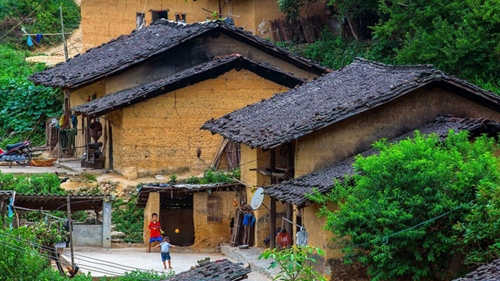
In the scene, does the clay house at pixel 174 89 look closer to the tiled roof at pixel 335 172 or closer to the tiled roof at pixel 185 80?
the tiled roof at pixel 185 80

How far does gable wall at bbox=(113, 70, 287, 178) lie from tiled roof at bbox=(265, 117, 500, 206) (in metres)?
8.27

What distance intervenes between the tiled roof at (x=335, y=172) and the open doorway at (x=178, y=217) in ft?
16.7

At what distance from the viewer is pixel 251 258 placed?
1088 inches

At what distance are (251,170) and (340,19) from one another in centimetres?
1241

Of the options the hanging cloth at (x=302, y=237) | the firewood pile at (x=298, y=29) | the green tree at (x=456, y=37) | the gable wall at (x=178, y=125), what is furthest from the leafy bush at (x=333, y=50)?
the hanging cloth at (x=302, y=237)

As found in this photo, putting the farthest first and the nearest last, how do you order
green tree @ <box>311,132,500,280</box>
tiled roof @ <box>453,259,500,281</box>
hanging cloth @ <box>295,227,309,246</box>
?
hanging cloth @ <box>295,227,309,246</box>
green tree @ <box>311,132,500,280</box>
tiled roof @ <box>453,259,500,281</box>

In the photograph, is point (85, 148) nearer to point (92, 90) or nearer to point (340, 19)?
point (92, 90)

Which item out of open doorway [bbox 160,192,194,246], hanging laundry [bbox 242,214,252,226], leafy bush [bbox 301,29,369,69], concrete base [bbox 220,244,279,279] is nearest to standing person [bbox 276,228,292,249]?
concrete base [bbox 220,244,279,279]

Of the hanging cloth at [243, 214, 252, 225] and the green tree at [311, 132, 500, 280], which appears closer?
the green tree at [311, 132, 500, 280]

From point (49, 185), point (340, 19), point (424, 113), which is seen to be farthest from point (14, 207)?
point (340, 19)

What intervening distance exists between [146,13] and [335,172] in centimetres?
2148

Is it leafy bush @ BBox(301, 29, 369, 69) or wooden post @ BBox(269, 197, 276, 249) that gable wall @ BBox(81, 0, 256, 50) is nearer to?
leafy bush @ BBox(301, 29, 369, 69)

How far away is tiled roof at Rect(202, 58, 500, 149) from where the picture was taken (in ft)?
83.7

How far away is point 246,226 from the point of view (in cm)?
2942
